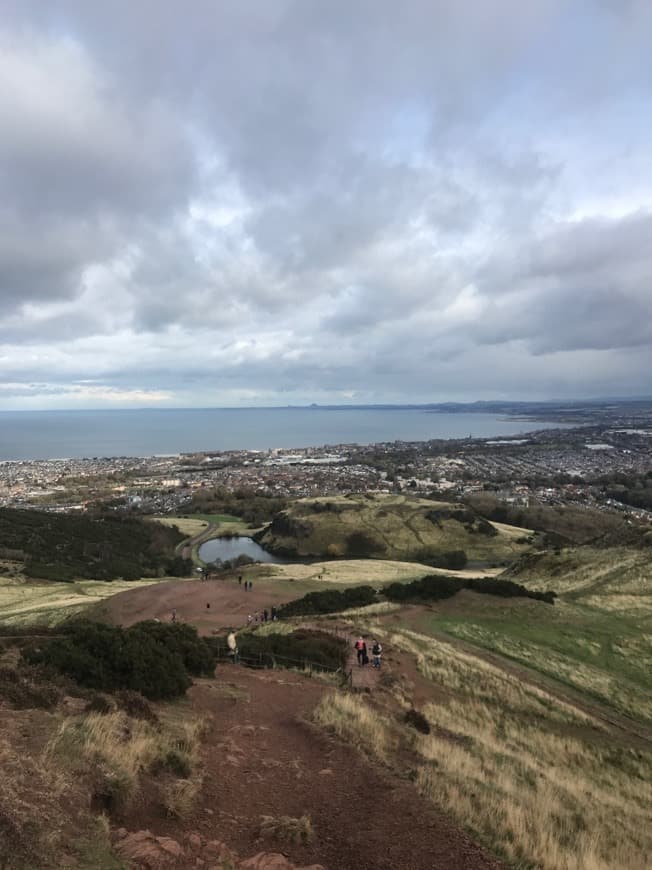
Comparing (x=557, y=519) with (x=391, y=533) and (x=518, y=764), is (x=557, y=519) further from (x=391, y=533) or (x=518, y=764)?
(x=518, y=764)

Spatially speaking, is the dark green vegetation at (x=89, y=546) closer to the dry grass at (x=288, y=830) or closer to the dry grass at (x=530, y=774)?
the dry grass at (x=530, y=774)

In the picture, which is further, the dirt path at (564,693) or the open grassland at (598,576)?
the open grassland at (598,576)

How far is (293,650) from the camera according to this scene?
62.0ft

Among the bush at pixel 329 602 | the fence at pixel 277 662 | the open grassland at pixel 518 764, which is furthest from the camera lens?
the bush at pixel 329 602

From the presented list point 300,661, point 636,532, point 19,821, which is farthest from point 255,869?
point 636,532

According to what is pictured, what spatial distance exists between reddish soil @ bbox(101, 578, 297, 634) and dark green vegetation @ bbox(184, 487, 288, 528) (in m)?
62.4

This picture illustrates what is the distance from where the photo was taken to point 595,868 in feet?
23.4

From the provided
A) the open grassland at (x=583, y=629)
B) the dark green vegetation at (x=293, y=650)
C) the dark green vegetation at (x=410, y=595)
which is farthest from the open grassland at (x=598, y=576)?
the dark green vegetation at (x=293, y=650)

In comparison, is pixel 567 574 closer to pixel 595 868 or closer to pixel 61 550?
pixel 595 868

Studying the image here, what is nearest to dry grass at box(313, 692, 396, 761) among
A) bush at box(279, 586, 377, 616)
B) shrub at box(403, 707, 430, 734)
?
shrub at box(403, 707, 430, 734)

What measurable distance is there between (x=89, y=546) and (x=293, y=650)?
186ft

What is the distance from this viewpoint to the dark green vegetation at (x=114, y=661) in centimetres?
1235

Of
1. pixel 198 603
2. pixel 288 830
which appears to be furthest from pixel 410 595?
pixel 288 830

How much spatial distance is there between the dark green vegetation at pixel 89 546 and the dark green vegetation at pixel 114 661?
3975cm
